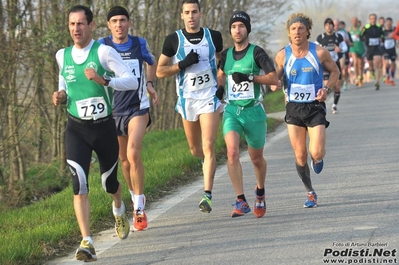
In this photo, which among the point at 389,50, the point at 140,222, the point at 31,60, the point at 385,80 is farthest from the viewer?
the point at 385,80

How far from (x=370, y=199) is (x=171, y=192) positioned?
2438 mm

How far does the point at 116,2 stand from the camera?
18.3 m

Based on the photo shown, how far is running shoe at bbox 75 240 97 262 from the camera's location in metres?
7.12

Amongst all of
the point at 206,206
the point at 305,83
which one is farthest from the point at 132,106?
the point at 305,83

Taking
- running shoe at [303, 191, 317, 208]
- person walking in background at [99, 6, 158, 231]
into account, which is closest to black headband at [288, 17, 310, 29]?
person walking in background at [99, 6, 158, 231]

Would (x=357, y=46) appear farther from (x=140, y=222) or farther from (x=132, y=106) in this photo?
(x=140, y=222)

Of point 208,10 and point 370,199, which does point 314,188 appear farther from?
point 208,10

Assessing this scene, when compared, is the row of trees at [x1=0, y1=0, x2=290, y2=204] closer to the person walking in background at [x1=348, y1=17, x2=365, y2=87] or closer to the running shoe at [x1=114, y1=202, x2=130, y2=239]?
the running shoe at [x1=114, y1=202, x2=130, y2=239]

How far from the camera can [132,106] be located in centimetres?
889

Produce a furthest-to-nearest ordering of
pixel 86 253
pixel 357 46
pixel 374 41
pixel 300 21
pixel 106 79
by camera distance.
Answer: pixel 357 46 → pixel 374 41 → pixel 300 21 → pixel 106 79 → pixel 86 253

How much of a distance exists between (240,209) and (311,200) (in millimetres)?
786

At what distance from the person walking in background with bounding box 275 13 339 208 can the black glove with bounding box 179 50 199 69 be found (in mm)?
881

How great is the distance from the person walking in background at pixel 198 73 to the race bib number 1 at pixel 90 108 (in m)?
1.72

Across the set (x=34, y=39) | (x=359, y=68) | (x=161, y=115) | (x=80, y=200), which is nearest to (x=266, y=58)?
(x=80, y=200)
